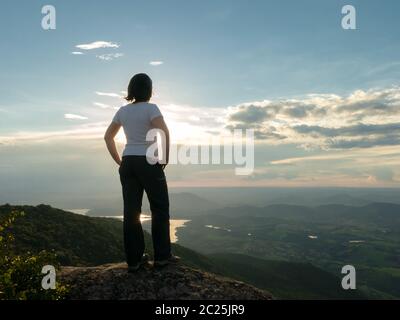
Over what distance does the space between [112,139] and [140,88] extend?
159cm

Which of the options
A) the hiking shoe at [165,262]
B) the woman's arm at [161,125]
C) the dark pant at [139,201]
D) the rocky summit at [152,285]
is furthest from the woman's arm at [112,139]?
the rocky summit at [152,285]

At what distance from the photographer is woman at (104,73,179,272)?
940 centimetres

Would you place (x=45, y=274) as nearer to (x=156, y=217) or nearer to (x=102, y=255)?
(x=156, y=217)

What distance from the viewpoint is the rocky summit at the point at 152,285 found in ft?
30.1

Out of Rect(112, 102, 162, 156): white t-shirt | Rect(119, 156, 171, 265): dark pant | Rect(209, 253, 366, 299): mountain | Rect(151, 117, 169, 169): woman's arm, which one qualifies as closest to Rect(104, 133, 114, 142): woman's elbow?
Rect(112, 102, 162, 156): white t-shirt

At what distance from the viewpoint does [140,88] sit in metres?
9.66

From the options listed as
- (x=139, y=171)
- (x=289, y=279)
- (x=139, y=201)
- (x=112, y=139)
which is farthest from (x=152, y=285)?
(x=289, y=279)

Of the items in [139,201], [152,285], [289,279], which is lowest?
[289,279]

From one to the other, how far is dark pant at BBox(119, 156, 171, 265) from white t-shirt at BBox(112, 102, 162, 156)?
0.77ft

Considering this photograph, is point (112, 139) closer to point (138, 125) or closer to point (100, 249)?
point (138, 125)

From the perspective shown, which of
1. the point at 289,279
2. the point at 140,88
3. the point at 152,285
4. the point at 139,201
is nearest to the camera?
the point at 152,285
